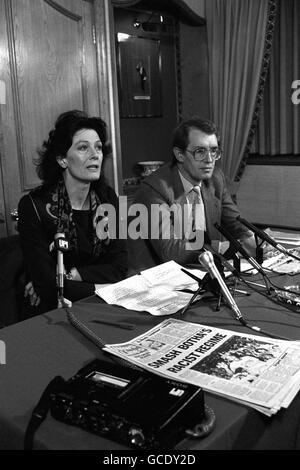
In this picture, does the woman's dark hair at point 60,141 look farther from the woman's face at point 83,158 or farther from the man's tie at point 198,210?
the man's tie at point 198,210

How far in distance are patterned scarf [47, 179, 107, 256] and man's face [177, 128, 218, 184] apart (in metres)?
0.54

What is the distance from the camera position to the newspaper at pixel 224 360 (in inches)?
40.3

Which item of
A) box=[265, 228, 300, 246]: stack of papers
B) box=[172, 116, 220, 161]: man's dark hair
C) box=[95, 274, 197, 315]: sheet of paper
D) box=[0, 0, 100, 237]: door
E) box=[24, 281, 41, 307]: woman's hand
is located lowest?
box=[24, 281, 41, 307]: woman's hand

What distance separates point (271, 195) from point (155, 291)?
251 cm

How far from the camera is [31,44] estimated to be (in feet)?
9.16

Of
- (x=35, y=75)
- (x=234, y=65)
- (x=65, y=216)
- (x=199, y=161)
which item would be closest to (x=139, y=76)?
(x=234, y=65)

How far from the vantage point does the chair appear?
6.38ft

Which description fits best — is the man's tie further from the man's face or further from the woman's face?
the woman's face

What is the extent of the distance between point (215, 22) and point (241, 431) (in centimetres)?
371

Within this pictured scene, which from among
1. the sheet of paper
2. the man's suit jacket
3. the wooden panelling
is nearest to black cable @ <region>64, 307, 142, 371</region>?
the sheet of paper

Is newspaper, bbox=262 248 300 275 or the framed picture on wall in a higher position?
the framed picture on wall

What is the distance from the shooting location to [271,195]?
399cm

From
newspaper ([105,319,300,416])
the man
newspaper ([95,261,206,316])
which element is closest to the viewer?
newspaper ([105,319,300,416])

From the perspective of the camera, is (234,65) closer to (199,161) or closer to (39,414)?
(199,161)
